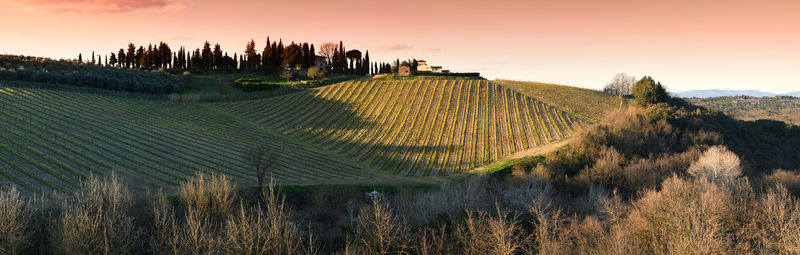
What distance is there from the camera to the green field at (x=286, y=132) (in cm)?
3956

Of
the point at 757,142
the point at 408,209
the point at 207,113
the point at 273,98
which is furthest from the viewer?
the point at 273,98

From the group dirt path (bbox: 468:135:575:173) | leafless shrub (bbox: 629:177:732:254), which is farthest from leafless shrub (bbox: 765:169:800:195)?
dirt path (bbox: 468:135:575:173)

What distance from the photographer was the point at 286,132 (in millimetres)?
68312

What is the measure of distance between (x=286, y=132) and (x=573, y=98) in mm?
56636

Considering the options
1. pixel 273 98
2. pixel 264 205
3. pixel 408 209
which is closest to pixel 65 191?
pixel 264 205

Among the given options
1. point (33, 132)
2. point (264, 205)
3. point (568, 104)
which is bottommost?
point (264, 205)

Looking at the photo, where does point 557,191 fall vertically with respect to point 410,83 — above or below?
below

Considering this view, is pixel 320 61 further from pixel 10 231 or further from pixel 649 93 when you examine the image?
pixel 10 231

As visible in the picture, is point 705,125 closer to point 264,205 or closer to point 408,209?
point 408,209

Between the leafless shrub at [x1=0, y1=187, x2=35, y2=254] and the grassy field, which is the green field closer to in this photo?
the grassy field

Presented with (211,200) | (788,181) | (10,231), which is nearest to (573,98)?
(788,181)

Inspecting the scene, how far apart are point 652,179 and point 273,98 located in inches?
2907

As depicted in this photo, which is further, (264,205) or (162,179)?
(162,179)

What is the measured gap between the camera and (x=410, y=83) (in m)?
94.2
